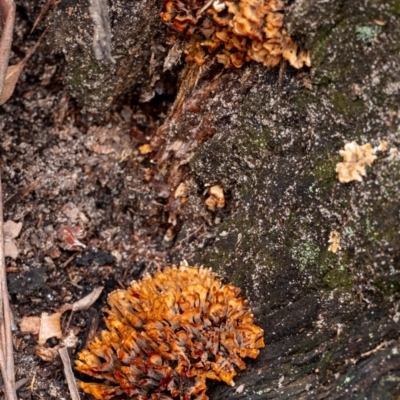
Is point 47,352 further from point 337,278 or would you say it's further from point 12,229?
Answer: point 337,278

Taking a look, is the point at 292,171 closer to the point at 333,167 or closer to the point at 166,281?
the point at 333,167

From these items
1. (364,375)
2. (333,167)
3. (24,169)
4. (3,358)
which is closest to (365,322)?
(364,375)

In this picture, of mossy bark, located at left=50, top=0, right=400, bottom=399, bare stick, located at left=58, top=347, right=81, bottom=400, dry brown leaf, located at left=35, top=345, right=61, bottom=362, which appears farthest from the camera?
dry brown leaf, located at left=35, top=345, right=61, bottom=362

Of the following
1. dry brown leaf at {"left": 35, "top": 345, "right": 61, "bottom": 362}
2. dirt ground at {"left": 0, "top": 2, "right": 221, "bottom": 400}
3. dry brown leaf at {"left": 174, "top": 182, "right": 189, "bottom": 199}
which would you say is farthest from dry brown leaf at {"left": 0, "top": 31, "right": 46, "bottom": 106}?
dry brown leaf at {"left": 35, "top": 345, "right": 61, "bottom": 362}

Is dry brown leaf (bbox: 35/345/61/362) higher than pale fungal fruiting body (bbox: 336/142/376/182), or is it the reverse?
pale fungal fruiting body (bbox: 336/142/376/182)

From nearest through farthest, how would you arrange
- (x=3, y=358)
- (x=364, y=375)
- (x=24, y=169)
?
1. (x=364, y=375)
2. (x=3, y=358)
3. (x=24, y=169)

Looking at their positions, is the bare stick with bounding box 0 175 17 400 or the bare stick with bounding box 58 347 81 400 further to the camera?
the bare stick with bounding box 58 347 81 400

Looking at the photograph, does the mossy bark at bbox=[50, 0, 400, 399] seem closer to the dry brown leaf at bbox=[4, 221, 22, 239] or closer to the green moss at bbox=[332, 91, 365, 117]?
the green moss at bbox=[332, 91, 365, 117]

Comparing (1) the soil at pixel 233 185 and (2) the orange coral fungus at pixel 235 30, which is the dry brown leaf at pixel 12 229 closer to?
(1) the soil at pixel 233 185
